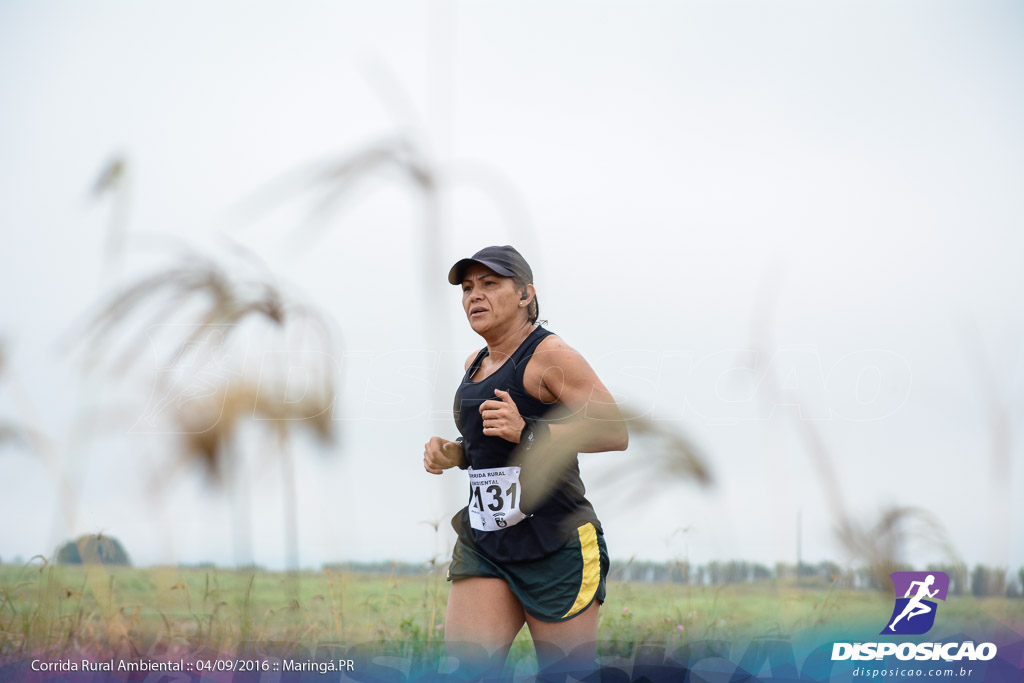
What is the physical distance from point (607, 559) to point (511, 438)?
66 cm

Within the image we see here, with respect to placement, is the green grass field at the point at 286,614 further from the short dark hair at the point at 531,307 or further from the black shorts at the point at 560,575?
the short dark hair at the point at 531,307

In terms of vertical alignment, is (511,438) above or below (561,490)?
above

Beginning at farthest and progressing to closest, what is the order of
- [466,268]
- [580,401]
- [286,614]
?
[286,614] → [466,268] → [580,401]

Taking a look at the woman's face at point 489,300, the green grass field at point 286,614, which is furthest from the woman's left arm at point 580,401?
the green grass field at point 286,614

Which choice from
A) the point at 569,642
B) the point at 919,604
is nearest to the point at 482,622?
the point at 569,642

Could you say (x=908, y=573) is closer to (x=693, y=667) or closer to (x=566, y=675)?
(x=693, y=667)

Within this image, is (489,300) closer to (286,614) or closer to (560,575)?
(560,575)

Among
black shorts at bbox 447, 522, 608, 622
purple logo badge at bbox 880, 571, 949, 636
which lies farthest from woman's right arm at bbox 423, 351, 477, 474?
purple logo badge at bbox 880, 571, 949, 636

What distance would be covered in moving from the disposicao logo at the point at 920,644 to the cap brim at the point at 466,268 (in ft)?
6.24

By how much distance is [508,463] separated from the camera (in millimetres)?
3230

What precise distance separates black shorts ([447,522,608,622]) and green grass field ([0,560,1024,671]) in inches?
37.5

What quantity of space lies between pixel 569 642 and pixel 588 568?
10.7 inches

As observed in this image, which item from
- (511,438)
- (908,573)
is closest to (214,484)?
(511,438)

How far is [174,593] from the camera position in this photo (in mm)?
3883
